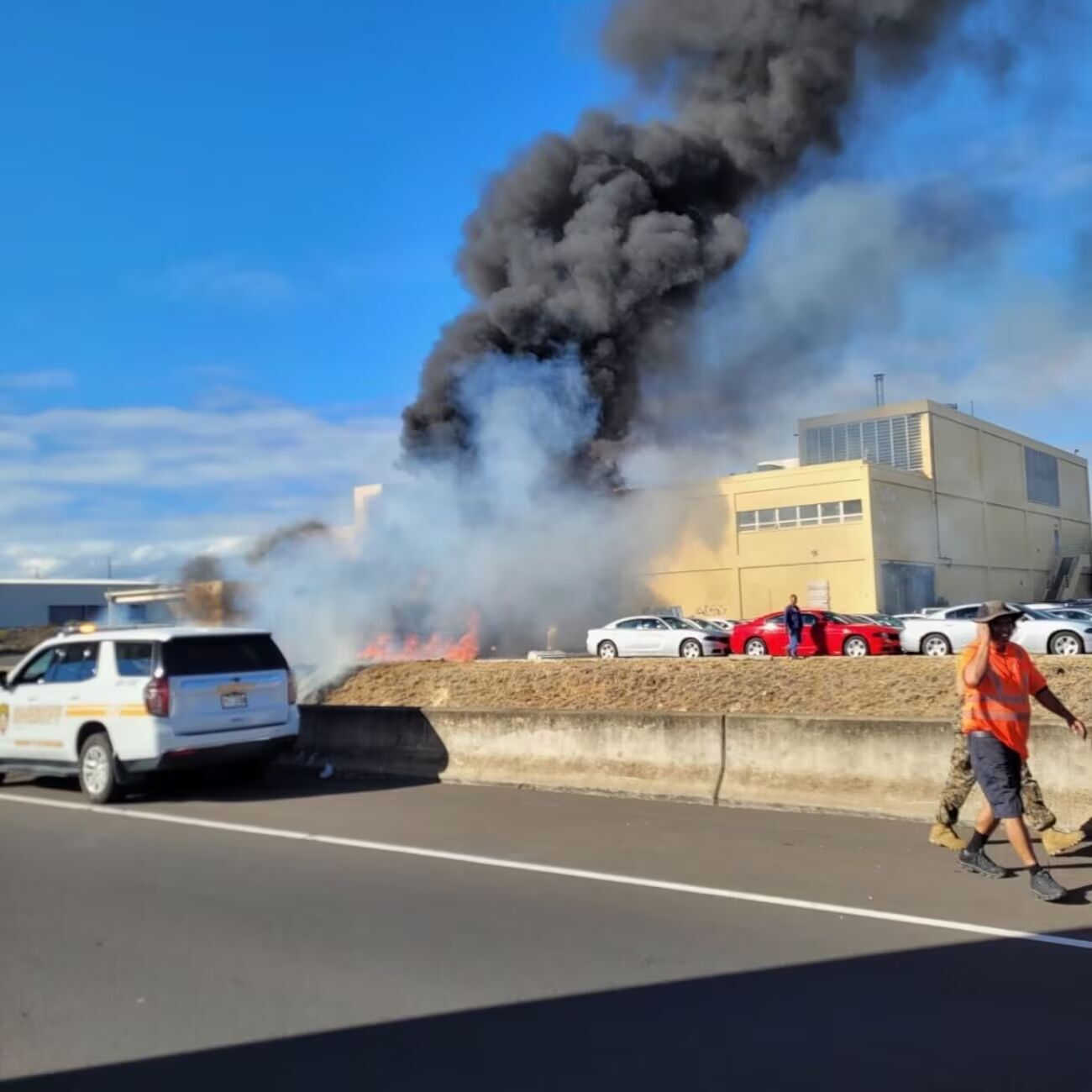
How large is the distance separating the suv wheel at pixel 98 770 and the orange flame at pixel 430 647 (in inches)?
689

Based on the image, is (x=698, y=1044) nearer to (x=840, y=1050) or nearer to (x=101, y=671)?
(x=840, y=1050)

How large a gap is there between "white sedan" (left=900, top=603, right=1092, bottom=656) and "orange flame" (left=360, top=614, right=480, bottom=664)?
11382 millimetres

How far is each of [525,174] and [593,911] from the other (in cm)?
2681

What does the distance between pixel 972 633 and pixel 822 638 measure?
377 centimetres

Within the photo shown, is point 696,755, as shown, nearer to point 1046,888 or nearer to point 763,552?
point 1046,888

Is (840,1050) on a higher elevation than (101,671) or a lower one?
lower

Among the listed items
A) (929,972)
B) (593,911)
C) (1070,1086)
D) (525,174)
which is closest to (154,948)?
(593,911)

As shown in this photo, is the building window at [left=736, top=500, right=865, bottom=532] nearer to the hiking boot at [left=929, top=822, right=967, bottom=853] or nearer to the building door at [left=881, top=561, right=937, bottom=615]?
the building door at [left=881, top=561, right=937, bottom=615]

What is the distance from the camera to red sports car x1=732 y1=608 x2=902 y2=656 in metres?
24.8

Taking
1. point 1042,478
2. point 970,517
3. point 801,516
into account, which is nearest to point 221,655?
point 801,516

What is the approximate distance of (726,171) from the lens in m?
28.8

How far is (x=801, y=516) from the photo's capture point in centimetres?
4472

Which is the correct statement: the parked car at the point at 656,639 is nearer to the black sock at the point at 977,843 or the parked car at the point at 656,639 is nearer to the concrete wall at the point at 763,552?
the concrete wall at the point at 763,552

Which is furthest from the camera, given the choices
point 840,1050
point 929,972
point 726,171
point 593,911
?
point 726,171
